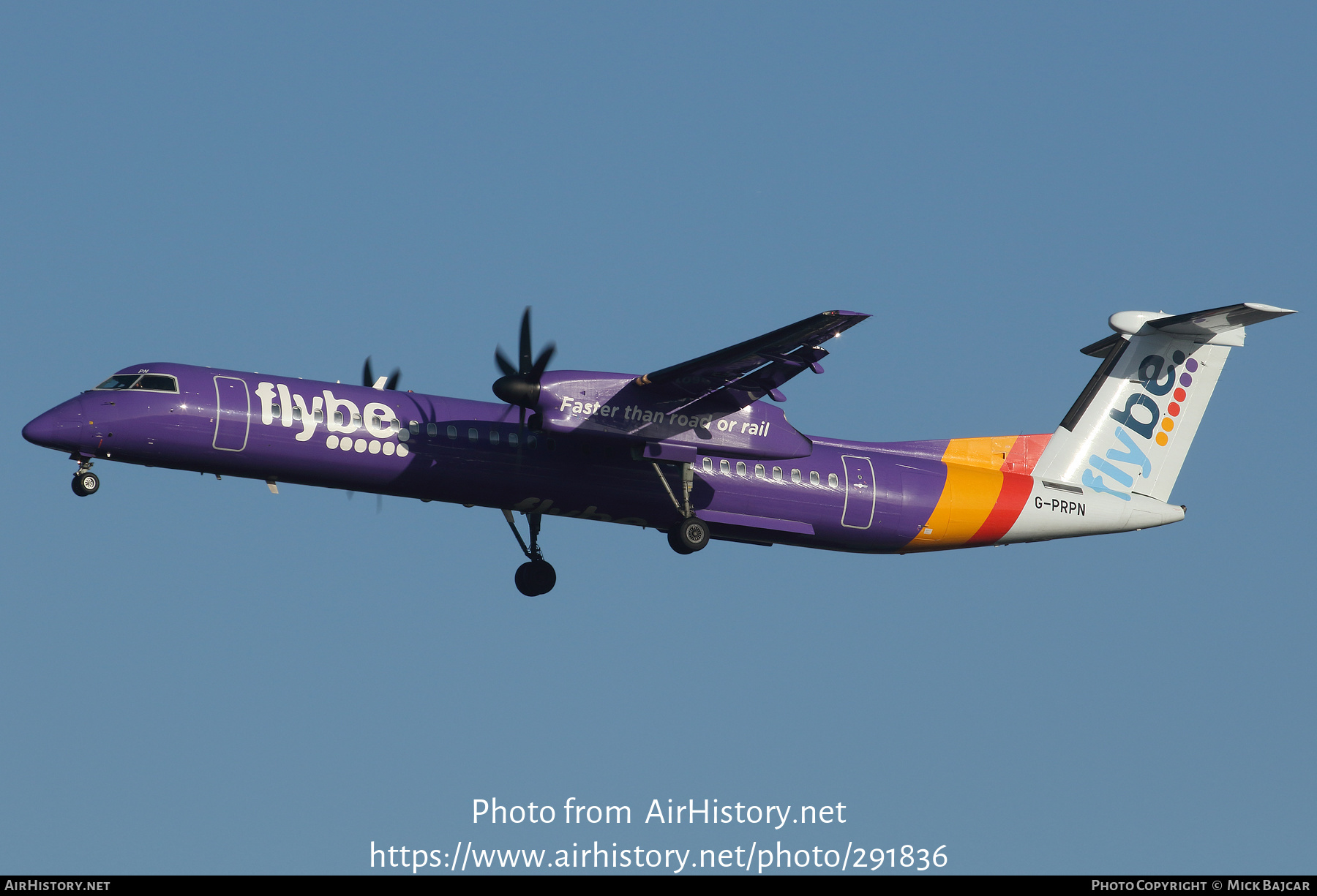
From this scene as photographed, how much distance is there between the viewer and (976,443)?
25.4 metres

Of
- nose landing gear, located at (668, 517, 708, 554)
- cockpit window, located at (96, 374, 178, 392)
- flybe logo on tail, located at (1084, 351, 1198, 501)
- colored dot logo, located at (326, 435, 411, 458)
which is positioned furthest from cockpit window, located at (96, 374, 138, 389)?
flybe logo on tail, located at (1084, 351, 1198, 501)

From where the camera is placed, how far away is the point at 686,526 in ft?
74.6

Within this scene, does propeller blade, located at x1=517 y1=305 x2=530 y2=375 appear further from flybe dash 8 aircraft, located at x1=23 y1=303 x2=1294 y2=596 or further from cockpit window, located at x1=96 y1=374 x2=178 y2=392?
cockpit window, located at x1=96 y1=374 x2=178 y2=392

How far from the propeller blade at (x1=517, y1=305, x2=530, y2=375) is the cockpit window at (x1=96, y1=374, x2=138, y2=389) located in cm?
558

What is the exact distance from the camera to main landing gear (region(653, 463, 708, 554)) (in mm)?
22688

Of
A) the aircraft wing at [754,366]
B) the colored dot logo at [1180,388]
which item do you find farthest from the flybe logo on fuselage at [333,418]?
the colored dot logo at [1180,388]

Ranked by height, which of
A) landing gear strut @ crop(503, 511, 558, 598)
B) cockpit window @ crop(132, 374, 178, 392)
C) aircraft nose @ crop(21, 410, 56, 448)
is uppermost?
cockpit window @ crop(132, 374, 178, 392)

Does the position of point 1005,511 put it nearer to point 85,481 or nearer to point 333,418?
point 333,418

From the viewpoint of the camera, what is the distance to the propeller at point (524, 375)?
21266 millimetres

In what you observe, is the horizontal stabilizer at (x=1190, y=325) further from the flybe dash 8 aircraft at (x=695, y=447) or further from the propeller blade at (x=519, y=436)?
the propeller blade at (x=519, y=436)

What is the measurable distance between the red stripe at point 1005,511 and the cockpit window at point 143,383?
13263 millimetres

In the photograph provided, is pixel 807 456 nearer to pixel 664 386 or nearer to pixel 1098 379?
pixel 664 386
